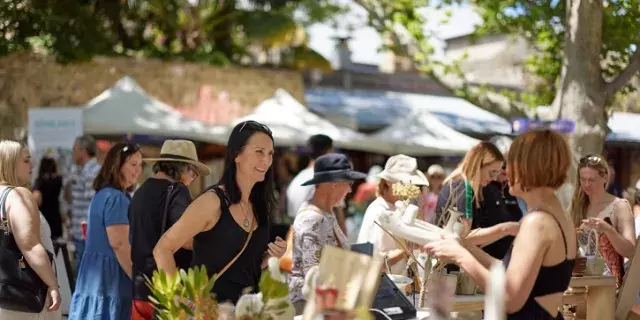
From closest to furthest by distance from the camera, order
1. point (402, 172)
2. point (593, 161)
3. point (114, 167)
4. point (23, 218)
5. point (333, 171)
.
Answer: point (23, 218), point (333, 171), point (114, 167), point (593, 161), point (402, 172)

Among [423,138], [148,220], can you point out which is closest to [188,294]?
[148,220]

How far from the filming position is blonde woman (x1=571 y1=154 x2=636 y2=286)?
18.1ft

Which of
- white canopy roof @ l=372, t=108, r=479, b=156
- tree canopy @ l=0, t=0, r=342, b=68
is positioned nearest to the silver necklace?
white canopy roof @ l=372, t=108, r=479, b=156

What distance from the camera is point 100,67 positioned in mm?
14773

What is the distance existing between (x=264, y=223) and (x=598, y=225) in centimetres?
227

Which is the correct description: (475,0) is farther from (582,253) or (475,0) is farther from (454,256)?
(454,256)

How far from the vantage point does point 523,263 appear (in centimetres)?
295

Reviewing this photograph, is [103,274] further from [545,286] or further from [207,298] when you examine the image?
[545,286]

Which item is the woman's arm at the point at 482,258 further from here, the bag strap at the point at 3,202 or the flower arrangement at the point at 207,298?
the bag strap at the point at 3,202

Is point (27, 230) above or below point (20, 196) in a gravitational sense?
below

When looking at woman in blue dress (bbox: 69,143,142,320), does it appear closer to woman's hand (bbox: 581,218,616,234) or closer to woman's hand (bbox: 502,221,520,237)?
woman's hand (bbox: 502,221,520,237)

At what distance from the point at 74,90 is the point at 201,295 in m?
12.2

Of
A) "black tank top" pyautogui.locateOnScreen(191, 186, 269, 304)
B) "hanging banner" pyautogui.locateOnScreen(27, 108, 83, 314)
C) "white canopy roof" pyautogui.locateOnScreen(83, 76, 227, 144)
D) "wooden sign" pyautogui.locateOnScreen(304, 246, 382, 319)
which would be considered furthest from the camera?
"white canopy roof" pyautogui.locateOnScreen(83, 76, 227, 144)

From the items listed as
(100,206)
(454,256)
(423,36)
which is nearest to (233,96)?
(423,36)
